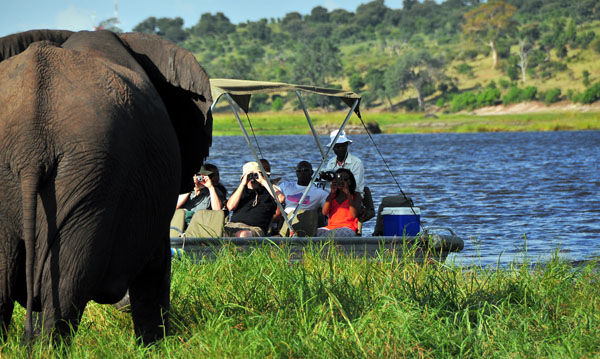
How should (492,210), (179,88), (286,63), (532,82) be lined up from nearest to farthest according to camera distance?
1. (179,88)
2. (492,210)
3. (532,82)
4. (286,63)

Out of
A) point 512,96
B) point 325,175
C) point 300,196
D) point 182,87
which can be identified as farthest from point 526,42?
point 182,87

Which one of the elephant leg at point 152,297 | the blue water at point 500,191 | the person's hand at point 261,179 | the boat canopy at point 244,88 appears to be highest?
the boat canopy at point 244,88

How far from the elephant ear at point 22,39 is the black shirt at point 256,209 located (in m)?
5.58

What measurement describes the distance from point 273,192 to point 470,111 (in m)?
82.0

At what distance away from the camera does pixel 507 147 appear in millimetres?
Result: 50938

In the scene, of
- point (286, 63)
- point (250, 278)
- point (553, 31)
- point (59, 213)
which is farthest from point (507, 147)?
point (286, 63)

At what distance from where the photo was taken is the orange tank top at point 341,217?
9320 mm

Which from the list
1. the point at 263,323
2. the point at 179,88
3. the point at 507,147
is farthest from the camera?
the point at 507,147

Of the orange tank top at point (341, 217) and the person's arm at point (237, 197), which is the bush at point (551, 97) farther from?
the person's arm at point (237, 197)

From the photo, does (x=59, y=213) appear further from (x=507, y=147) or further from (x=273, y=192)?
(x=507, y=147)

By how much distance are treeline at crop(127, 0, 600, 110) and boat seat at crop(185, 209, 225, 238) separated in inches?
3041

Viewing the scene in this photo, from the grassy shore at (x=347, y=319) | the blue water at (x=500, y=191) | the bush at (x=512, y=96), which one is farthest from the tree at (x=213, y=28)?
the grassy shore at (x=347, y=319)

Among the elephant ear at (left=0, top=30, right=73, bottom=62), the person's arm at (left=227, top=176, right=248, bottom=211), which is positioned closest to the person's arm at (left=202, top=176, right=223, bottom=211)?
the person's arm at (left=227, top=176, right=248, bottom=211)

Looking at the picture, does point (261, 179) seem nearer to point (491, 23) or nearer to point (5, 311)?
point (5, 311)
